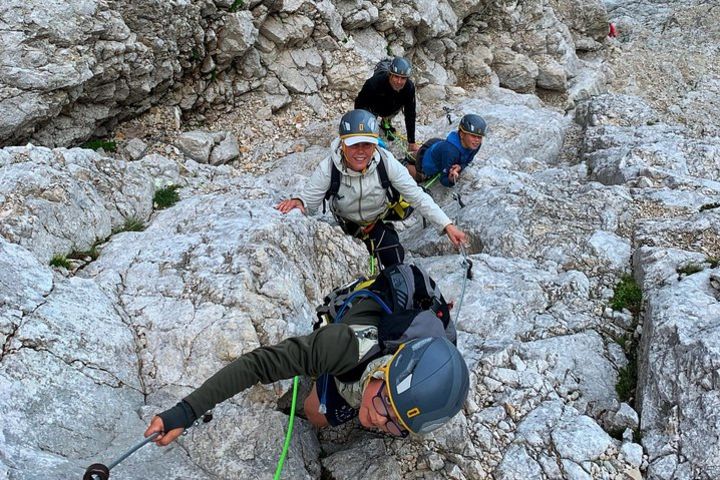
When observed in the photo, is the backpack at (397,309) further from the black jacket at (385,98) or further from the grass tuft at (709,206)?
the black jacket at (385,98)

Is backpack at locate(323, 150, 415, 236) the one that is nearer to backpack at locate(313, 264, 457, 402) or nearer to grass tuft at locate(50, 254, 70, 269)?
backpack at locate(313, 264, 457, 402)

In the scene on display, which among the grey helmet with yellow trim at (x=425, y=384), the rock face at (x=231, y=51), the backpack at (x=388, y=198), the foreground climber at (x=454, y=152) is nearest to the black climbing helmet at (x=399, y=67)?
the foreground climber at (x=454, y=152)

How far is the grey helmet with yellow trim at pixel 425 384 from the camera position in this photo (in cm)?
397

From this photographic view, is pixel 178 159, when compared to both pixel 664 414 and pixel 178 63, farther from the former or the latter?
pixel 664 414

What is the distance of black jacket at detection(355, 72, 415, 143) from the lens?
11.4m

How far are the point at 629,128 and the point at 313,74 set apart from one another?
29.1 feet

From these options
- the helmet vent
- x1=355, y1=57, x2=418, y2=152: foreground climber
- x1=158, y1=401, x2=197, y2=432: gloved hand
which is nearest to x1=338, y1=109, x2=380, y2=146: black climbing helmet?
the helmet vent

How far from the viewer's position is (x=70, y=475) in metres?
3.69

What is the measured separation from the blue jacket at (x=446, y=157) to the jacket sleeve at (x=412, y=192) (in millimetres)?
3451

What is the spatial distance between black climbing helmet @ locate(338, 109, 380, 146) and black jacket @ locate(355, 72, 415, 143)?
512cm

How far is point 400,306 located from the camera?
477 cm

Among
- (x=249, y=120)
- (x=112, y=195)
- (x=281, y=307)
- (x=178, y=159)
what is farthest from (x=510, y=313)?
(x=249, y=120)

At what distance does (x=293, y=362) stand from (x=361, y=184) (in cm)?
349

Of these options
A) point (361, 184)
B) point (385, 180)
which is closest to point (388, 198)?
point (385, 180)
